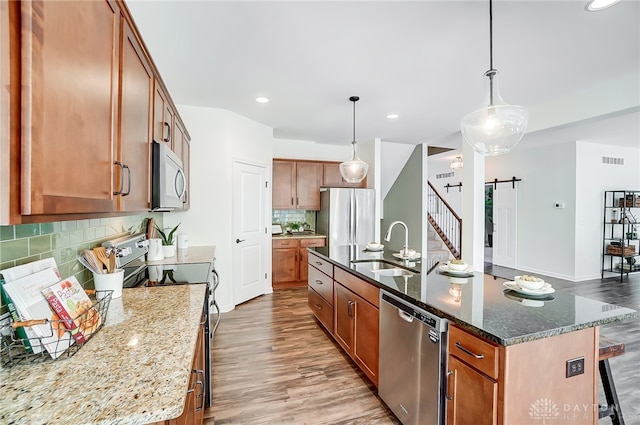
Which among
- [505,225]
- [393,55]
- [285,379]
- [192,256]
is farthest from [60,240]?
[505,225]

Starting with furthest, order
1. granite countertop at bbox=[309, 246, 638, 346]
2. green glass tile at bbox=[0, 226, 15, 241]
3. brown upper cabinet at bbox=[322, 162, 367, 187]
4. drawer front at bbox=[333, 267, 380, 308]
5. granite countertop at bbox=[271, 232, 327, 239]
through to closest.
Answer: brown upper cabinet at bbox=[322, 162, 367, 187] < granite countertop at bbox=[271, 232, 327, 239] < drawer front at bbox=[333, 267, 380, 308] < granite countertop at bbox=[309, 246, 638, 346] < green glass tile at bbox=[0, 226, 15, 241]

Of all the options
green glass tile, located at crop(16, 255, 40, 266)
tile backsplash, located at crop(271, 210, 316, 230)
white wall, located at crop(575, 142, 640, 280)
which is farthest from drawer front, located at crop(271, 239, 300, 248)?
white wall, located at crop(575, 142, 640, 280)

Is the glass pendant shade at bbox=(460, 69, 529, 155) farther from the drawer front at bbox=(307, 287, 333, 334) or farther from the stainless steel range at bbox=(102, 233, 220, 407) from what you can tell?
the stainless steel range at bbox=(102, 233, 220, 407)

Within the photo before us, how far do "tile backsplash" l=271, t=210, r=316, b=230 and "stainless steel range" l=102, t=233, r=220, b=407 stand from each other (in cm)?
305

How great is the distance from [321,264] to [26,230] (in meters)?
2.43

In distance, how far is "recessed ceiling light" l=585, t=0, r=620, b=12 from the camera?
5.93 ft

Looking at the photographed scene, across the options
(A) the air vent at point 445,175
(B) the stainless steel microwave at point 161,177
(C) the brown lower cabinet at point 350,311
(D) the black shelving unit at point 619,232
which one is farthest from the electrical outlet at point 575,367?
(A) the air vent at point 445,175

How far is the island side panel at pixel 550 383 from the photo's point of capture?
4.09 ft

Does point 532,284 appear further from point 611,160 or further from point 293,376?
point 611,160

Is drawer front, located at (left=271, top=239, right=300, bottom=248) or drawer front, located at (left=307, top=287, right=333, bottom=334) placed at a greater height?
drawer front, located at (left=271, top=239, right=300, bottom=248)

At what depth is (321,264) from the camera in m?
3.26

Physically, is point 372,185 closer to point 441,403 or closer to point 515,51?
point 515,51

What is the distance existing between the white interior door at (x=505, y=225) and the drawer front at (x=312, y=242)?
4.49m

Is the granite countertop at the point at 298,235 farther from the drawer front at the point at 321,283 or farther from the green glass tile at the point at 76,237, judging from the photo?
the green glass tile at the point at 76,237
